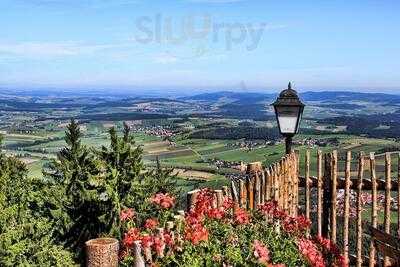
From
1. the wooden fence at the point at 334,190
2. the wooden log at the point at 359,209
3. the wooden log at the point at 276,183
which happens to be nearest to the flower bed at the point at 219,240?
the wooden fence at the point at 334,190

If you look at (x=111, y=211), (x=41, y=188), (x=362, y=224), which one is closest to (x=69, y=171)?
(x=41, y=188)

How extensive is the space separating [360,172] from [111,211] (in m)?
5.57

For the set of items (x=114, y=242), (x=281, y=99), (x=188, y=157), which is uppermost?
(x=281, y=99)

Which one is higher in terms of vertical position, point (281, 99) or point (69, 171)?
point (281, 99)

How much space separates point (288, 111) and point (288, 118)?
0.37 feet

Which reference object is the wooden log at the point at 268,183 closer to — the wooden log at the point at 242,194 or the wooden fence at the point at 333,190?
the wooden fence at the point at 333,190

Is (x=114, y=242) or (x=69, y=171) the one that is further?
(x=69, y=171)

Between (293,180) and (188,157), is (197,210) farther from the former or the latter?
(188,157)

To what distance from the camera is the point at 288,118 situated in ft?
30.1

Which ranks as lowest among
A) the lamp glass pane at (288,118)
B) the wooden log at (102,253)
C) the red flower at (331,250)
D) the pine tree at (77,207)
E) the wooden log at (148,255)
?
the pine tree at (77,207)

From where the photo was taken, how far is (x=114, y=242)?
243 inches

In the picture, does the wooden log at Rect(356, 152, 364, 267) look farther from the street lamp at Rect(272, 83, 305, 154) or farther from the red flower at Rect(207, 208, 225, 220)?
the red flower at Rect(207, 208, 225, 220)

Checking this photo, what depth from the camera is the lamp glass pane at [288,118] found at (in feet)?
29.9

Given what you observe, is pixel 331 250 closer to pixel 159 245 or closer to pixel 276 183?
pixel 276 183
